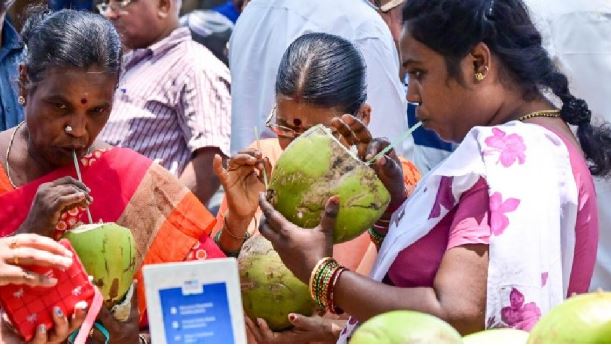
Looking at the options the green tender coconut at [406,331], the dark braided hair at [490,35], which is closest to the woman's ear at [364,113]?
the dark braided hair at [490,35]

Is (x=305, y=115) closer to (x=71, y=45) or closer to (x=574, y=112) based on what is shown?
(x=71, y=45)

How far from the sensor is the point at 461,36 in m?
2.96

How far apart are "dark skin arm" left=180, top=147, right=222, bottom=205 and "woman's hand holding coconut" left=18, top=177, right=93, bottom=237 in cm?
186

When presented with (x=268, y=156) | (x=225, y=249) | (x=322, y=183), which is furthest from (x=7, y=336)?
(x=268, y=156)

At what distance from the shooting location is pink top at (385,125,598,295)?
9.00 feet

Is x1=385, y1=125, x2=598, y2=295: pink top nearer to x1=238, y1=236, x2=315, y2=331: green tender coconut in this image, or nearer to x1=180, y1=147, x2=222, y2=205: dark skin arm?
x1=238, y1=236, x2=315, y2=331: green tender coconut

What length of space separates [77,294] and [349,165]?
670 mm

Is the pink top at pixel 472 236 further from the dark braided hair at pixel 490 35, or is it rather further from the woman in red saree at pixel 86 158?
the woman in red saree at pixel 86 158

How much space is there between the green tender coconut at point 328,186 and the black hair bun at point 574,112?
56 cm

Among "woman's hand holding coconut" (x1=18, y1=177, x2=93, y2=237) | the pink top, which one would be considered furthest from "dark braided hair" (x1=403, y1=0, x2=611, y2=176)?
"woman's hand holding coconut" (x1=18, y1=177, x2=93, y2=237)

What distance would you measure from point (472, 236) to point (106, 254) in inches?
34.6

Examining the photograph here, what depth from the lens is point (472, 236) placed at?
2.72 meters

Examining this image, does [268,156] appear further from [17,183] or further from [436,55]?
[436,55]

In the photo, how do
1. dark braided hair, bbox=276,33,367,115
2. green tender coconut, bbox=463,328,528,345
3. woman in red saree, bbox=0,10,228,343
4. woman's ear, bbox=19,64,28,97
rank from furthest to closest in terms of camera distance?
dark braided hair, bbox=276,33,367,115
woman's ear, bbox=19,64,28,97
woman in red saree, bbox=0,10,228,343
green tender coconut, bbox=463,328,528,345
